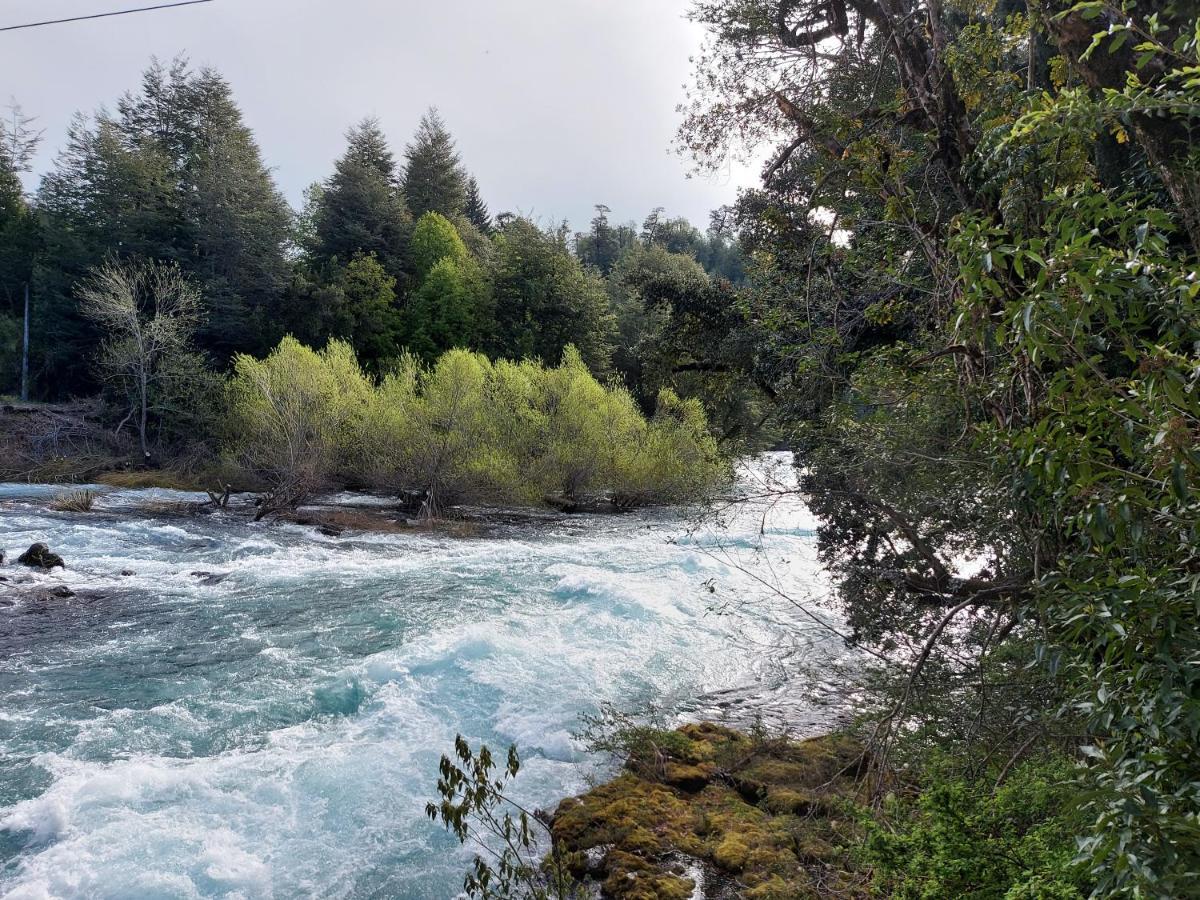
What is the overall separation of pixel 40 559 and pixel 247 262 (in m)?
26.7

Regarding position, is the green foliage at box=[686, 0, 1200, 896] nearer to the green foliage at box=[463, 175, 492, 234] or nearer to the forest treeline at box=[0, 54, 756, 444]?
the forest treeline at box=[0, 54, 756, 444]

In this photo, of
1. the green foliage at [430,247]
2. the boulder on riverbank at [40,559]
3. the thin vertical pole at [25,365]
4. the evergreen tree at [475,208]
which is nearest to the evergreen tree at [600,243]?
the evergreen tree at [475,208]

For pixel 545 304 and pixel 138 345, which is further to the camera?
pixel 545 304

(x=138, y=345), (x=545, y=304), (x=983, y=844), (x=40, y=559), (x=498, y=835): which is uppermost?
(x=545, y=304)

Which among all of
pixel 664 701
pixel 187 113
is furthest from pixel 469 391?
pixel 187 113

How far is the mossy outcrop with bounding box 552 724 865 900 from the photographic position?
514 cm

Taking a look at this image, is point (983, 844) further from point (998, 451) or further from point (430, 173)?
point (430, 173)

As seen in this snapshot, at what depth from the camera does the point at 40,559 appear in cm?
1364

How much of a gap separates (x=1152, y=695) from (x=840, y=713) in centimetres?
709

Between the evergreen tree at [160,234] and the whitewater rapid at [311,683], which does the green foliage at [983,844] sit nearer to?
the whitewater rapid at [311,683]

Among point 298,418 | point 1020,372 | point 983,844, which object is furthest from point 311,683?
point 298,418

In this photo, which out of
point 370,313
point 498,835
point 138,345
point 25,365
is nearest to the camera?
point 498,835

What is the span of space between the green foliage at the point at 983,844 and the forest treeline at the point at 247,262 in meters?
27.6

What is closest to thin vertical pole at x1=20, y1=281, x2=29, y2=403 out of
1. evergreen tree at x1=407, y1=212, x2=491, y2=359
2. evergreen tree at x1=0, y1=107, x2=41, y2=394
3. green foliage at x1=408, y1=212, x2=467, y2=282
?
evergreen tree at x1=0, y1=107, x2=41, y2=394
